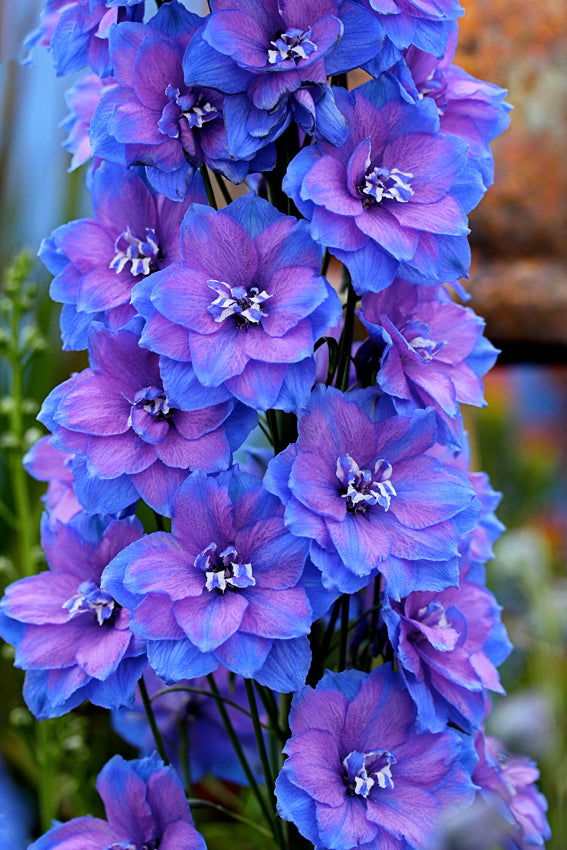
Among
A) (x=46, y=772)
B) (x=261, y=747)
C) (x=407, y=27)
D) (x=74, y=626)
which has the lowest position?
(x=46, y=772)

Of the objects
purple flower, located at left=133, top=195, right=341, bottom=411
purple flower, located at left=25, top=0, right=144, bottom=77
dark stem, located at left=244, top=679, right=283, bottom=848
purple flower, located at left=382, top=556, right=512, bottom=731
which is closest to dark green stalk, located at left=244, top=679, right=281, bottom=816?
dark stem, located at left=244, top=679, right=283, bottom=848

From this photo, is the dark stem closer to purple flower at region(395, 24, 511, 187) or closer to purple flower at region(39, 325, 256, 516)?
purple flower at region(39, 325, 256, 516)

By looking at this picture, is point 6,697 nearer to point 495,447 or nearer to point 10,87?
point 10,87

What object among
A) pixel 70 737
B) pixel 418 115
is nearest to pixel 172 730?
pixel 70 737

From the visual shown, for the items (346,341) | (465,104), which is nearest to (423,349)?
(346,341)

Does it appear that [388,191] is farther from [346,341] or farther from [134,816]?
[134,816]

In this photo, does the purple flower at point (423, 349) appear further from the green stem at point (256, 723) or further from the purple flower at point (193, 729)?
the purple flower at point (193, 729)
